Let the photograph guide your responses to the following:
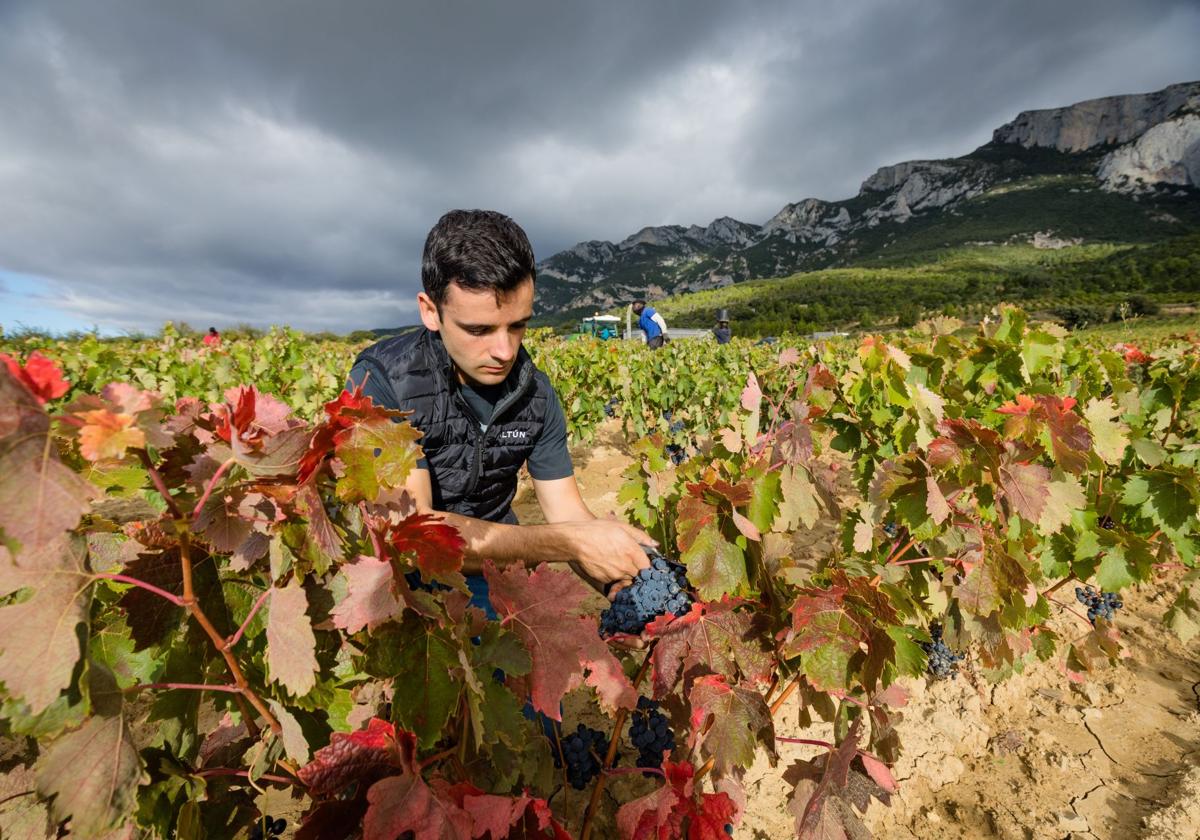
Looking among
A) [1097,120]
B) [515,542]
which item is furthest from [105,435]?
[1097,120]

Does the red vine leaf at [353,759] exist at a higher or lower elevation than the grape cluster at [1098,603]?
higher

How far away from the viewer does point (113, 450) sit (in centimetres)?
57

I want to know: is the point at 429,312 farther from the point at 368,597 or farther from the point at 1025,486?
the point at 1025,486

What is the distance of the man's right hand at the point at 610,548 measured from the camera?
1.64 m

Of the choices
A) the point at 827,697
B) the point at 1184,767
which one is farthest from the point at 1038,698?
the point at 827,697

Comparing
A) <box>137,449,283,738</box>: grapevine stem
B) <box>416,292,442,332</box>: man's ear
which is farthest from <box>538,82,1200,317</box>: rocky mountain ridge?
<box>137,449,283,738</box>: grapevine stem

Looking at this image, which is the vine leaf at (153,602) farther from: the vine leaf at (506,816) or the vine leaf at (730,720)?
the vine leaf at (730,720)

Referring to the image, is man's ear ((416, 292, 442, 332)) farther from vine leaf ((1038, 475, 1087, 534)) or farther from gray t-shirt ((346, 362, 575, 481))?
vine leaf ((1038, 475, 1087, 534))

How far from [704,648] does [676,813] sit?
1.11 ft

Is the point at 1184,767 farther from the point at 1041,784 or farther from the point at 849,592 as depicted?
the point at 849,592

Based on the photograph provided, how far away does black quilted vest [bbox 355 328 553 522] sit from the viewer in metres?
2.54

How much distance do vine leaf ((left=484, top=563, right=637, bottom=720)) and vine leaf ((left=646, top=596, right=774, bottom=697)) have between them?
353 mm

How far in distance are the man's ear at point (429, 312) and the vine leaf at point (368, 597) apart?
1.81 m

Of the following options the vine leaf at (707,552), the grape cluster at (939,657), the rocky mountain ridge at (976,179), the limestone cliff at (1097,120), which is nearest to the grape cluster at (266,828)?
the vine leaf at (707,552)
